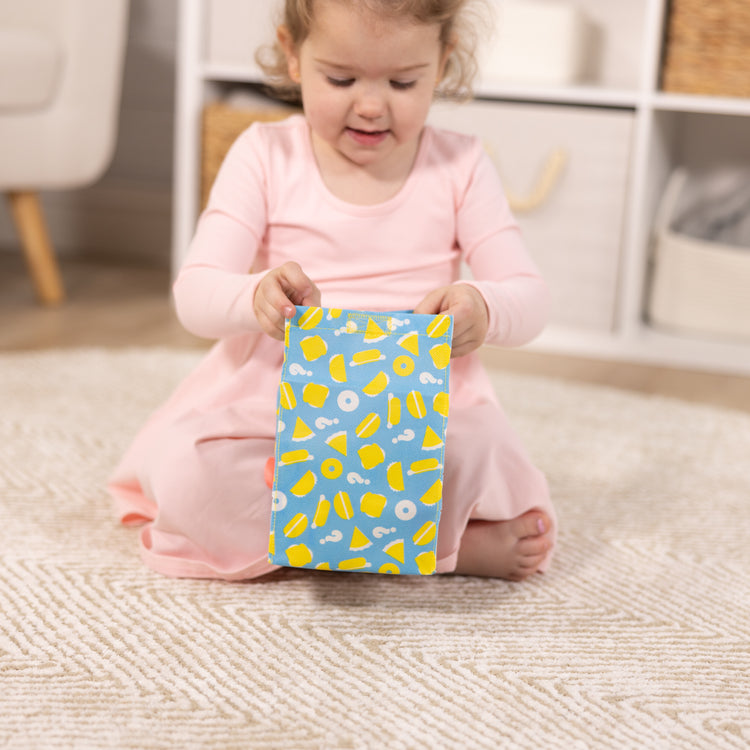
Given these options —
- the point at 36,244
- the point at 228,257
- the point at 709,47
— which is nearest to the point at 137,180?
the point at 36,244

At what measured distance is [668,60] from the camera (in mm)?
1566

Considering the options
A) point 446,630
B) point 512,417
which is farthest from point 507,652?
point 512,417

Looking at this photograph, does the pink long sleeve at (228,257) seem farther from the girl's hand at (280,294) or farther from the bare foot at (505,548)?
the bare foot at (505,548)

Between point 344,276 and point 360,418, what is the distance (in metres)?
0.22

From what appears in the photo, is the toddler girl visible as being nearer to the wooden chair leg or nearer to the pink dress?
the pink dress

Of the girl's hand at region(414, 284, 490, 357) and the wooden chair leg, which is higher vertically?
the girl's hand at region(414, 284, 490, 357)

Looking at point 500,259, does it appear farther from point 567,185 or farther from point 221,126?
point 221,126

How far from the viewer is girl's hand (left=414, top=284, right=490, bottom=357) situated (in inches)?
29.9

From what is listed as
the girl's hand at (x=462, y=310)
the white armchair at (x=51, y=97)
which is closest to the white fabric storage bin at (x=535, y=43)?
the white armchair at (x=51, y=97)

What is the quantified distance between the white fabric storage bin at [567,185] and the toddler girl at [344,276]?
69 cm

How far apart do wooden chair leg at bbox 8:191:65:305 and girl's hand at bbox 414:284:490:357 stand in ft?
3.78

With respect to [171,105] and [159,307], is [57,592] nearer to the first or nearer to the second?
[159,307]

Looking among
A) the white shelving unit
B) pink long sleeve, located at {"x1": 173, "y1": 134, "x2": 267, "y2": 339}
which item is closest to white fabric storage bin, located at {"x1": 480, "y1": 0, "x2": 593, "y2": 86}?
the white shelving unit

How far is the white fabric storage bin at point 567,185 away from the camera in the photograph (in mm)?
1589
